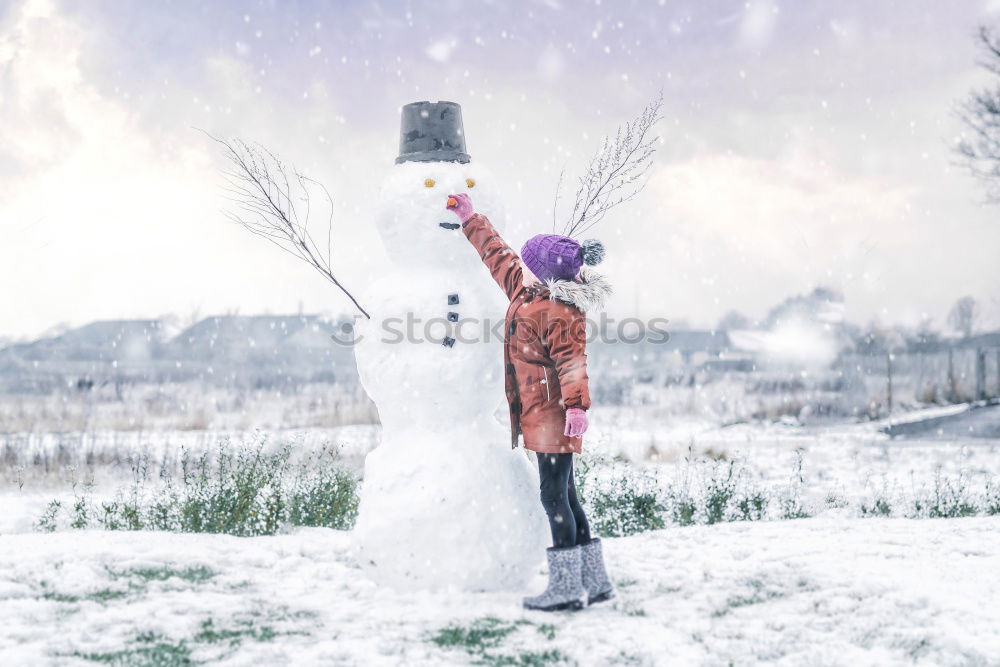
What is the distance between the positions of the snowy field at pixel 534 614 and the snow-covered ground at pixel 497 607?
0.04 feet

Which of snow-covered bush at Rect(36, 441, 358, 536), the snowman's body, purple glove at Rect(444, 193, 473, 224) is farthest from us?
snow-covered bush at Rect(36, 441, 358, 536)

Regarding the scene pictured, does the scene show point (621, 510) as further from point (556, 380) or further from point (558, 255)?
point (558, 255)

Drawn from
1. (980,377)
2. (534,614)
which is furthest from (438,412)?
(980,377)

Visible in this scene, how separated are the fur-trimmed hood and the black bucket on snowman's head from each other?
1062 mm

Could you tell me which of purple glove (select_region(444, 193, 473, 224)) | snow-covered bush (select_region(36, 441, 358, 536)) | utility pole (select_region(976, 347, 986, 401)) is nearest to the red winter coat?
purple glove (select_region(444, 193, 473, 224))

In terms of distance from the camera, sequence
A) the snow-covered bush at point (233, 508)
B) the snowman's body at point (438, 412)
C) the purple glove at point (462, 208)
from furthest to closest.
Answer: the snow-covered bush at point (233, 508) → the purple glove at point (462, 208) → the snowman's body at point (438, 412)

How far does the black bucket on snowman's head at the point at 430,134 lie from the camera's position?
15.6 feet

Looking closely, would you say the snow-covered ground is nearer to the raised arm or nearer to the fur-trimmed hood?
the fur-trimmed hood

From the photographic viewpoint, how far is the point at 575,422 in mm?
3938

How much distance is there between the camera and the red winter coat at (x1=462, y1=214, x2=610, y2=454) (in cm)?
407

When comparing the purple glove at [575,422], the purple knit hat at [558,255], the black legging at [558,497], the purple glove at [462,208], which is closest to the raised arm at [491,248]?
the purple glove at [462,208]

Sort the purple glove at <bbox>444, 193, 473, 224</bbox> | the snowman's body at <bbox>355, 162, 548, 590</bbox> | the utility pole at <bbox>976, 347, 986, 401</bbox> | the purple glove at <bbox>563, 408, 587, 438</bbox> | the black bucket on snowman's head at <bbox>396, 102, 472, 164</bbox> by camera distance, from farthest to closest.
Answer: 1. the utility pole at <bbox>976, 347, 986, 401</bbox>
2. the black bucket on snowman's head at <bbox>396, 102, 472, 164</bbox>
3. the purple glove at <bbox>444, 193, 473, 224</bbox>
4. the snowman's body at <bbox>355, 162, 548, 590</bbox>
5. the purple glove at <bbox>563, 408, 587, 438</bbox>

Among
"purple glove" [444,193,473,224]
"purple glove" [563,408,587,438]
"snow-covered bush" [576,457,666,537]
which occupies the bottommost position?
"snow-covered bush" [576,457,666,537]

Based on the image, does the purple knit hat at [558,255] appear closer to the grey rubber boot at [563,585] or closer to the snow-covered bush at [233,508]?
the grey rubber boot at [563,585]
